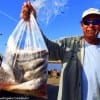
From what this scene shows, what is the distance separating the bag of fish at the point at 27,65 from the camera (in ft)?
15.0

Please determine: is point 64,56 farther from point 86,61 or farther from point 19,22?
point 19,22

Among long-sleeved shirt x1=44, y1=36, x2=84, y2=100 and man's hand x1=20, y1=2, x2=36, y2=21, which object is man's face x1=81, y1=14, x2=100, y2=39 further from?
man's hand x1=20, y1=2, x2=36, y2=21

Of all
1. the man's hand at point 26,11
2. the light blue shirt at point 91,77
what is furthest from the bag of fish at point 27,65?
the light blue shirt at point 91,77

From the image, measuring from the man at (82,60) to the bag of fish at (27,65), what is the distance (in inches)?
6.5

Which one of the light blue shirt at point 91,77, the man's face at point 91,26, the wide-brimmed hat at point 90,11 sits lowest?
the light blue shirt at point 91,77

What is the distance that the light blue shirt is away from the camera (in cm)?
468

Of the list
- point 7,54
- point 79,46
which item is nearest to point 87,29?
point 79,46

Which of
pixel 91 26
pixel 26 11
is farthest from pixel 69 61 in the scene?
pixel 26 11

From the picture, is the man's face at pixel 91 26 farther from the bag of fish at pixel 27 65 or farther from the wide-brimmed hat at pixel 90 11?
the bag of fish at pixel 27 65

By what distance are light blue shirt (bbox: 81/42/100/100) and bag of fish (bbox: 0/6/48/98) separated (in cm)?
42

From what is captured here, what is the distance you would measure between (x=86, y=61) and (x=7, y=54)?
855 millimetres

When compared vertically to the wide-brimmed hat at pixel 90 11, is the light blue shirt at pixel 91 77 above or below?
below

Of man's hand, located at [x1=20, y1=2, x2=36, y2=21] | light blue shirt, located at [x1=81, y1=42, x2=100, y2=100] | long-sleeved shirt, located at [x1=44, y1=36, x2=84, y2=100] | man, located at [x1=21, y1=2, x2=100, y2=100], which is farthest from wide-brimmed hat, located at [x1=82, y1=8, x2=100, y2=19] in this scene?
man's hand, located at [x1=20, y1=2, x2=36, y2=21]

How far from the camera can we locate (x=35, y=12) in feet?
15.8
